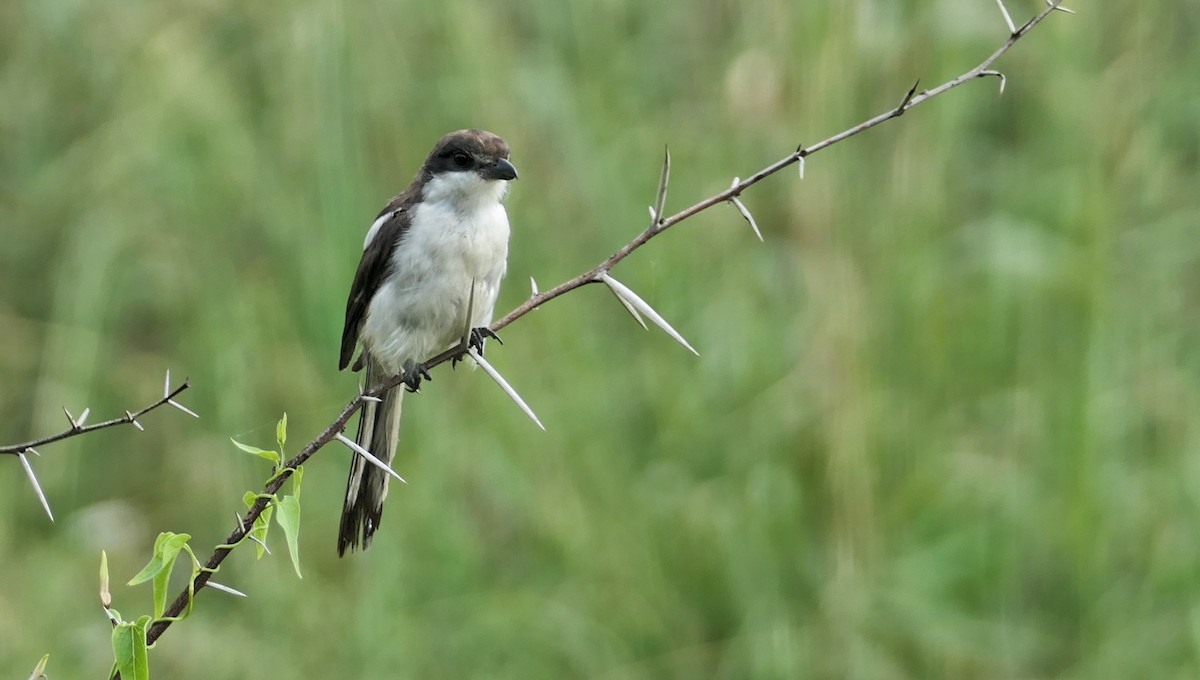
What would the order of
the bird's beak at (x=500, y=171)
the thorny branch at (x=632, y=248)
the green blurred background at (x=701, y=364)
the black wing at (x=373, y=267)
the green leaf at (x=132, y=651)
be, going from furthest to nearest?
1. the green blurred background at (x=701, y=364)
2. the black wing at (x=373, y=267)
3. the bird's beak at (x=500, y=171)
4. the thorny branch at (x=632, y=248)
5. the green leaf at (x=132, y=651)

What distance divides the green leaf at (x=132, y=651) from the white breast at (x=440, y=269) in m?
1.83

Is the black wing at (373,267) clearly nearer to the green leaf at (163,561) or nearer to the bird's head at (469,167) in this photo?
the bird's head at (469,167)

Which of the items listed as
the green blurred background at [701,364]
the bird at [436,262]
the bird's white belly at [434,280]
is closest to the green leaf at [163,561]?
the bird at [436,262]

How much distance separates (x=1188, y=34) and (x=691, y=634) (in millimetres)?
2356

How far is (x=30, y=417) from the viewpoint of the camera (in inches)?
202

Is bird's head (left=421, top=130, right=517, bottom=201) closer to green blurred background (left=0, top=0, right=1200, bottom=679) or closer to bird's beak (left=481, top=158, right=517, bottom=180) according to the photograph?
bird's beak (left=481, top=158, right=517, bottom=180)

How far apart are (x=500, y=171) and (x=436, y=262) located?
26 cm

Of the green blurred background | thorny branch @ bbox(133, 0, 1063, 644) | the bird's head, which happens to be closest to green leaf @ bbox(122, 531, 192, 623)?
thorny branch @ bbox(133, 0, 1063, 644)

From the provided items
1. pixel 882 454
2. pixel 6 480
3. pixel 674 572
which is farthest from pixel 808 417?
pixel 6 480

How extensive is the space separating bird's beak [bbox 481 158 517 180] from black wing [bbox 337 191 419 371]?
0.26 metres

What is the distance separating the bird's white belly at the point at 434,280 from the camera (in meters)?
3.27

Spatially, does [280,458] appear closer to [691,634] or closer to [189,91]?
[691,634]

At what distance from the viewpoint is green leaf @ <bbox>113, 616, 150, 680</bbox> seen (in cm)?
142

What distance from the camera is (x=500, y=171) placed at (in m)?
3.23
